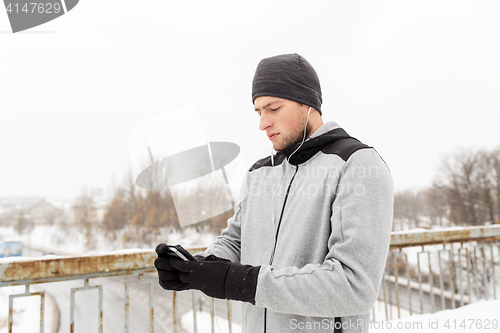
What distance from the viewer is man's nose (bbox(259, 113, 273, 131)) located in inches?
47.7

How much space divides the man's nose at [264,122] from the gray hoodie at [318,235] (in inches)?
5.3

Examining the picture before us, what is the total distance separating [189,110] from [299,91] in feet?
3.87

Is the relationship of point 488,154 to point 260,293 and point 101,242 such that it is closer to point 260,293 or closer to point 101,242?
point 260,293

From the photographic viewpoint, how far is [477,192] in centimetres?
3131

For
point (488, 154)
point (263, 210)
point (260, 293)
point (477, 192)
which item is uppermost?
point (488, 154)

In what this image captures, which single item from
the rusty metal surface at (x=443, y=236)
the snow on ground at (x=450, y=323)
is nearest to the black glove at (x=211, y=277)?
the rusty metal surface at (x=443, y=236)

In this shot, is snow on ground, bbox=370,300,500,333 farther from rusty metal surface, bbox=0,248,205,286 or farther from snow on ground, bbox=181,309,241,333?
rusty metal surface, bbox=0,248,205,286

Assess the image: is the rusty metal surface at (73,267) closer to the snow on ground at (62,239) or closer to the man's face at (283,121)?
the man's face at (283,121)

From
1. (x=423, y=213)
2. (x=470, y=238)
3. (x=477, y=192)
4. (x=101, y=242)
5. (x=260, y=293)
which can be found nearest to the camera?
(x=260, y=293)

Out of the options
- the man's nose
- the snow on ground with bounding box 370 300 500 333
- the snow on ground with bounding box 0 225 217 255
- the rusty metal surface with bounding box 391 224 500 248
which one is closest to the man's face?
the man's nose

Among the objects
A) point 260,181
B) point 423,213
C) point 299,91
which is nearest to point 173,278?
point 260,181

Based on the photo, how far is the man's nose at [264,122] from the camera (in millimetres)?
1212

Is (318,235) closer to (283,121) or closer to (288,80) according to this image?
(283,121)

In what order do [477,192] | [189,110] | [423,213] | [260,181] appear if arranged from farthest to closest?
[423,213]
[477,192]
[189,110]
[260,181]
